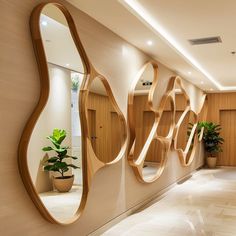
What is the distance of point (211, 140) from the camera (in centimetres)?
1029

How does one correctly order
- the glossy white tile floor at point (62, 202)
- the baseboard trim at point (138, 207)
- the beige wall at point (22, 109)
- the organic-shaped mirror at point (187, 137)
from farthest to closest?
the organic-shaped mirror at point (187, 137)
the baseboard trim at point (138, 207)
the glossy white tile floor at point (62, 202)
the beige wall at point (22, 109)

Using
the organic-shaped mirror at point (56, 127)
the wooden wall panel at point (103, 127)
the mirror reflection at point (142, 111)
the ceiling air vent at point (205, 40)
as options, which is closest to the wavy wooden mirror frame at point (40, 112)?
the organic-shaped mirror at point (56, 127)

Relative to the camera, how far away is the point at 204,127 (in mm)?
10195

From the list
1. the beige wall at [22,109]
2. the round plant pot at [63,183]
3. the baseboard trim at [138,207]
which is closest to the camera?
the beige wall at [22,109]

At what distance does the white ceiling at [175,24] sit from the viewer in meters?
3.64

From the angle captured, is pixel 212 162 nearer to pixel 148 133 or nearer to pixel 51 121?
pixel 148 133

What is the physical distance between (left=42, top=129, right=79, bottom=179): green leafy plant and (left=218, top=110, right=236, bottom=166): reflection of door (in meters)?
8.46

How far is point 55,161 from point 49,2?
1491mm

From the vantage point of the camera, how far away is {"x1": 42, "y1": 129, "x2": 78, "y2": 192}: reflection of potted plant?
2.95 m

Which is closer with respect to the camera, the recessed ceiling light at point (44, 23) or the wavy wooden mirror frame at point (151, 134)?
the recessed ceiling light at point (44, 23)

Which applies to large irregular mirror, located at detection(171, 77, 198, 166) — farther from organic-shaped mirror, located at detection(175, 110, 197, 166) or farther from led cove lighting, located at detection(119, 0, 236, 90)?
led cove lighting, located at detection(119, 0, 236, 90)

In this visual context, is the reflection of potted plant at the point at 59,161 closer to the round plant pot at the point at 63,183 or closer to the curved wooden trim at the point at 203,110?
the round plant pot at the point at 63,183

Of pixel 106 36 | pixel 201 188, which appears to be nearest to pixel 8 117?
pixel 106 36

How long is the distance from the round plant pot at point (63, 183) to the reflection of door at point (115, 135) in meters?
1.05
